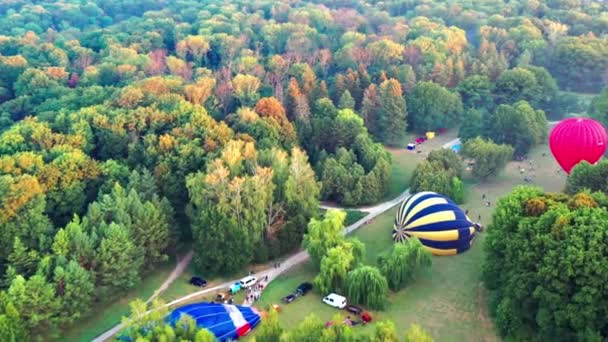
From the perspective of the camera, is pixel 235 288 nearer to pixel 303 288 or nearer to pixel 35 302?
pixel 303 288

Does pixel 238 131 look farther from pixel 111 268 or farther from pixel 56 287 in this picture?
pixel 56 287

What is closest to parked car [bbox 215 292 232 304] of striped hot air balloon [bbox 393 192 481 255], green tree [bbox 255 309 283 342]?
green tree [bbox 255 309 283 342]

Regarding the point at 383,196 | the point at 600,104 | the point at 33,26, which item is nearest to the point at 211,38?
the point at 33,26

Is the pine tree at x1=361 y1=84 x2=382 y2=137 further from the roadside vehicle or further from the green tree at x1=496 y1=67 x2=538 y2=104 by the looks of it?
the roadside vehicle

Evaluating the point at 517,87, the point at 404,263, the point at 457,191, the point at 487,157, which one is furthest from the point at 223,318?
the point at 517,87

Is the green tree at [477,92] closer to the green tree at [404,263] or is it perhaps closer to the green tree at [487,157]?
the green tree at [487,157]

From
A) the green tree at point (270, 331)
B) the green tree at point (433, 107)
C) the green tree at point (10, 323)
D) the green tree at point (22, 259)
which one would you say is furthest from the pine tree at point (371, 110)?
the green tree at point (10, 323)
